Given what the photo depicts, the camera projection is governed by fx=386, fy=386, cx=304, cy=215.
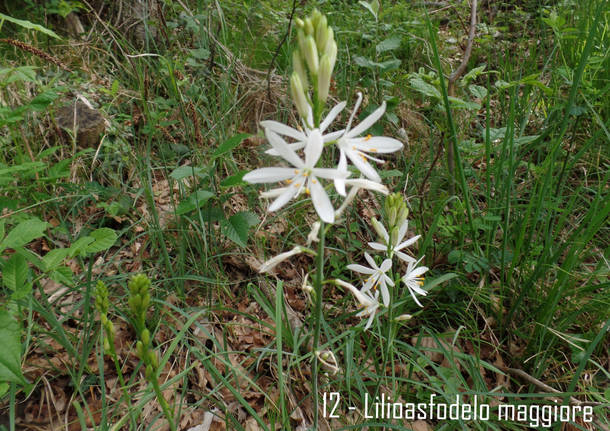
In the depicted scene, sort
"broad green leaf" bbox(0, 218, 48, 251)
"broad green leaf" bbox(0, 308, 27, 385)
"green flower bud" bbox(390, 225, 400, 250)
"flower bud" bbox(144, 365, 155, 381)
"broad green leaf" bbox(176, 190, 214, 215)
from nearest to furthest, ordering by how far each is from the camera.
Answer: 1. "flower bud" bbox(144, 365, 155, 381)
2. "broad green leaf" bbox(0, 308, 27, 385)
3. "broad green leaf" bbox(0, 218, 48, 251)
4. "green flower bud" bbox(390, 225, 400, 250)
5. "broad green leaf" bbox(176, 190, 214, 215)

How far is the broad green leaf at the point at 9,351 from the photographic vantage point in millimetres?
1396

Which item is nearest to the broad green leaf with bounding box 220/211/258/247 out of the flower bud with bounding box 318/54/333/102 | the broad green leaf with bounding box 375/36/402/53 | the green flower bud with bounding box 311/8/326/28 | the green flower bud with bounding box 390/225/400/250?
the green flower bud with bounding box 390/225/400/250

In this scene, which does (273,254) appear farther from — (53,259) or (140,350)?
(140,350)

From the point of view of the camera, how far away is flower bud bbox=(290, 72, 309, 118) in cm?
124

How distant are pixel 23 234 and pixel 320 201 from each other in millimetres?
1397

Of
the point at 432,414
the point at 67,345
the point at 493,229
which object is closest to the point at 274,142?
the point at 67,345

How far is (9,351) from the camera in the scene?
4.71 feet

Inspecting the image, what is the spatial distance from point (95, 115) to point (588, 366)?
438 cm

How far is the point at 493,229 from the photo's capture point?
8.94 ft

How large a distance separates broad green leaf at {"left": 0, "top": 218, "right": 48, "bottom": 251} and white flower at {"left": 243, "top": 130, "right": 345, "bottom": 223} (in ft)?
3.78

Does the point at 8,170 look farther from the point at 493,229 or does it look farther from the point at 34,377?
the point at 493,229

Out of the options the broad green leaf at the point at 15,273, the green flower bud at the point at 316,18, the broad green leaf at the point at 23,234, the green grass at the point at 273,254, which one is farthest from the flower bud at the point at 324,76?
the broad green leaf at the point at 15,273

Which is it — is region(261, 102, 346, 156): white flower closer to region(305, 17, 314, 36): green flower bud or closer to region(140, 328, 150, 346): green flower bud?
region(305, 17, 314, 36): green flower bud

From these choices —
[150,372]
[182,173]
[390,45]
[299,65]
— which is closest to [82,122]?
[182,173]
